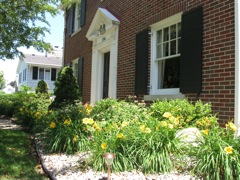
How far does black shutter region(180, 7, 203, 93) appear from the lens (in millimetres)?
5773

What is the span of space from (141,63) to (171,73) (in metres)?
1.06

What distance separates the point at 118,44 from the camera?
921 centimetres

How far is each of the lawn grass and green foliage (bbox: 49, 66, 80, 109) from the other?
2.86 metres

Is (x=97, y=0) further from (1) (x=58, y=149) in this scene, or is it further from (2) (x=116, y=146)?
(2) (x=116, y=146)

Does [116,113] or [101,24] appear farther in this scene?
[101,24]

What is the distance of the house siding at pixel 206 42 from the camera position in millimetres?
5199

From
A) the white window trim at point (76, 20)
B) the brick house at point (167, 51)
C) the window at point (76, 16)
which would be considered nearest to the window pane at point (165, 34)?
the brick house at point (167, 51)

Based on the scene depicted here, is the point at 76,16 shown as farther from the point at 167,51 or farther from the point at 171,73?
the point at 171,73

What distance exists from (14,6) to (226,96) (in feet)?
24.9

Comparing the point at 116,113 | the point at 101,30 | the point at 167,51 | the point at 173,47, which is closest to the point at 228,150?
the point at 116,113

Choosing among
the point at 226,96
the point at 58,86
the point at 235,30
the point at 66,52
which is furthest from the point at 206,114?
the point at 66,52

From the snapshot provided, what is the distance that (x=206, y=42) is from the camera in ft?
18.7

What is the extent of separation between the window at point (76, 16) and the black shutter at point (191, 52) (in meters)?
7.96

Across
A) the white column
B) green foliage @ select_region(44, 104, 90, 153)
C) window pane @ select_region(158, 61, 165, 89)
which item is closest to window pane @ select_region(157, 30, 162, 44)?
window pane @ select_region(158, 61, 165, 89)
